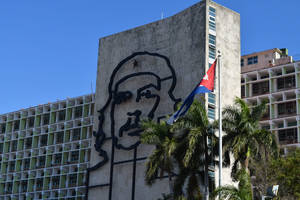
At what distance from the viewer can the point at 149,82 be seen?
5962 cm

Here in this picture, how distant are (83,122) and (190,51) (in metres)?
27.9

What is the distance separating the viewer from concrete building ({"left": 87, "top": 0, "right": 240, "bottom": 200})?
185 feet

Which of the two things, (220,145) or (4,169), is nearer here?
(220,145)

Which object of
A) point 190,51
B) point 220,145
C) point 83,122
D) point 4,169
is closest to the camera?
point 220,145

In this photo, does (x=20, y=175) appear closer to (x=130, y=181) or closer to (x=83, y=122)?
(x=83, y=122)

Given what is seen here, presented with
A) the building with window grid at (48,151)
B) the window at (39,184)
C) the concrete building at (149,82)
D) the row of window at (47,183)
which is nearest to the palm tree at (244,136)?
the concrete building at (149,82)

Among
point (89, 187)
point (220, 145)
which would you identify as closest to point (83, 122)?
point (89, 187)

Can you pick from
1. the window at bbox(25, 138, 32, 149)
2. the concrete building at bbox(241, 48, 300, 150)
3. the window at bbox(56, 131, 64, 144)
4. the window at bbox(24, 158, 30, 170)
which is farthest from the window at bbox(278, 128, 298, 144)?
→ the window at bbox(24, 158, 30, 170)

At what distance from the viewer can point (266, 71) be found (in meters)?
91.2

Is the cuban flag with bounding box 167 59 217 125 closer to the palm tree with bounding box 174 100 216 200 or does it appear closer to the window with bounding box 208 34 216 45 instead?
the palm tree with bounding box 174 100 216 200

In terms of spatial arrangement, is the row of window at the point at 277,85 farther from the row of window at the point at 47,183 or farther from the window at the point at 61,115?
the row of window at the point at 47,183

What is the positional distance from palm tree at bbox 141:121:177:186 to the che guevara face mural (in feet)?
38.8

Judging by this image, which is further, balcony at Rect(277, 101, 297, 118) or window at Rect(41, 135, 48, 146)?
balcony at Rect(277, 101, 297, 118)

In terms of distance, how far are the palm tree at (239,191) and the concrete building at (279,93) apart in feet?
136
